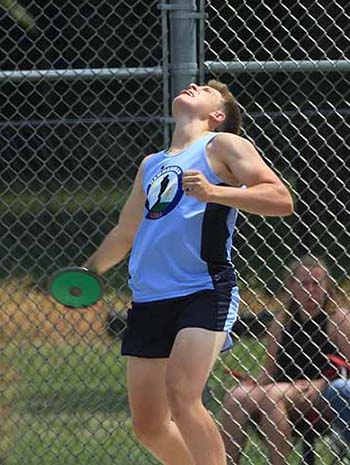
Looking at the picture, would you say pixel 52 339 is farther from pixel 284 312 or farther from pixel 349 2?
pixel 349 2

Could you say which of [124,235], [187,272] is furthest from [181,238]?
[124,235]

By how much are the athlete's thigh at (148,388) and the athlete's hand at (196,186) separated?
693 millimetres

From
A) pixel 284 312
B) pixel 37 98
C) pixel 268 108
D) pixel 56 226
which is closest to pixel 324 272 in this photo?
pixel 284 312

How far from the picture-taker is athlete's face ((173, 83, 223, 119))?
177 inches

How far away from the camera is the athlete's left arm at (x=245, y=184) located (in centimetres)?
400

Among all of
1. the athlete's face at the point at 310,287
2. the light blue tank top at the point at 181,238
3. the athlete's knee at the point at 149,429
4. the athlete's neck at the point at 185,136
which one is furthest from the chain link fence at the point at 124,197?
the athlete's knee at the point at 149,429

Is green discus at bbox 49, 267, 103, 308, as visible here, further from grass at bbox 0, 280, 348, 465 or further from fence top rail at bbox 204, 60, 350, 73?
fence top rail at bbox 204, 60, 350, 73

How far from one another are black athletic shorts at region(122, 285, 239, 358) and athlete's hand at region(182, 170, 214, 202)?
427 mm

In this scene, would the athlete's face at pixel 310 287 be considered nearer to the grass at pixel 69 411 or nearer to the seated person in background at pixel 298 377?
the seated person in background at pixel 298 377

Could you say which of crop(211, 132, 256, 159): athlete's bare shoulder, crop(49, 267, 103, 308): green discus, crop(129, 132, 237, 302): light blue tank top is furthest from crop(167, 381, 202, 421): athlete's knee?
crop(211, 132, 256, 159): athlete's bare shoulder

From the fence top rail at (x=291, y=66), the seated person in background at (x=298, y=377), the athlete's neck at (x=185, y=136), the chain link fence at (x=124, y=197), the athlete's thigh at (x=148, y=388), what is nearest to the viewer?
the athlete's thigh at (x=148, y=388)

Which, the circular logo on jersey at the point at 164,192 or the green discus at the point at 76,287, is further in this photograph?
the green discus at the point at 76,287

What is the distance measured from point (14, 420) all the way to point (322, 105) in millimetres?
2823

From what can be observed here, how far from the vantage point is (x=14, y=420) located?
571 centimetres
